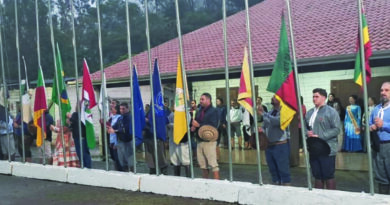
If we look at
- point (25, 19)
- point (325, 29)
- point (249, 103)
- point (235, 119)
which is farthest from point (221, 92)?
point (25, 19)

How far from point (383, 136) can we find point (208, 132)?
9.02 ft

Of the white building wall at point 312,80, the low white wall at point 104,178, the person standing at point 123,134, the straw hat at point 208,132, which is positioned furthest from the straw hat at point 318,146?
the white building wall at point 312,80

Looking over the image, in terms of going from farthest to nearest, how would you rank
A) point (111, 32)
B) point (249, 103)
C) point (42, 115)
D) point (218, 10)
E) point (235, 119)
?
point (111, 32), point (218, 10), point (235, 119), point (42, 115), point (249, 103)

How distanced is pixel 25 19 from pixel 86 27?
22.9ft

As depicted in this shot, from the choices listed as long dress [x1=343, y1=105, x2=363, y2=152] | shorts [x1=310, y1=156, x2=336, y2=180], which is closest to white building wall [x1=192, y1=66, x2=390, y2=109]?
long dress [x1=343, y1=105, x2=363, y2=152]

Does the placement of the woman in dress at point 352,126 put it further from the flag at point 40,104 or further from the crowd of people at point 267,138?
the flag at point 40,104

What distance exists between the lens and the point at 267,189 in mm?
6113

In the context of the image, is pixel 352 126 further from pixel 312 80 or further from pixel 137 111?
pixel 137 111

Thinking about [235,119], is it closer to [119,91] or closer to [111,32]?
[119,91]

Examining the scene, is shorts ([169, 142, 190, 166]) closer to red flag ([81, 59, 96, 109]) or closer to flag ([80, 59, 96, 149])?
flag ([80, 59, 96, 149])

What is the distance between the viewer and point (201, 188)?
684 centimetres

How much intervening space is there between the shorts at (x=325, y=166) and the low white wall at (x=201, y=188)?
496 mm

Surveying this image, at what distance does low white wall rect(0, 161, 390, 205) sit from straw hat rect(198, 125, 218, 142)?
31.6 inches

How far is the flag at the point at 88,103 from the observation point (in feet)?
27.8
